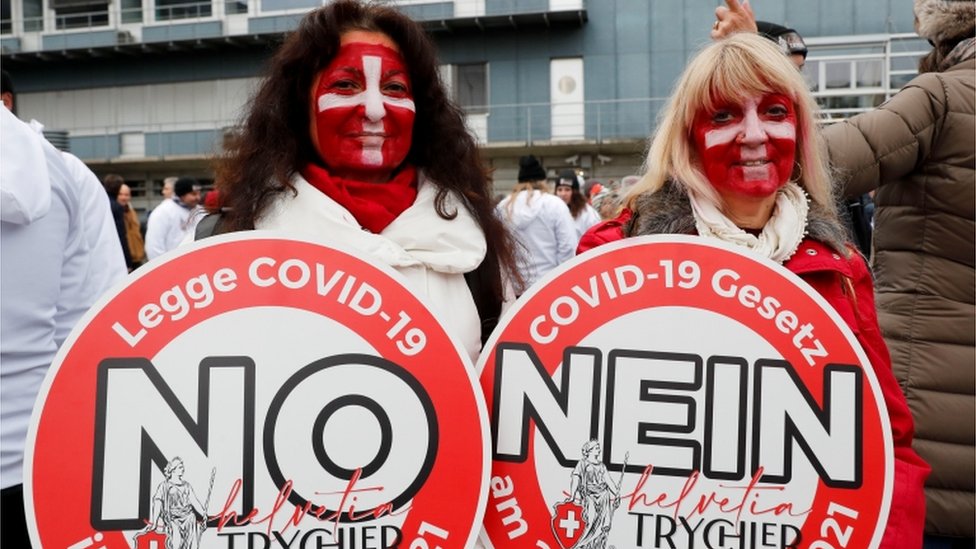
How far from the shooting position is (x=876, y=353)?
6.11 ft

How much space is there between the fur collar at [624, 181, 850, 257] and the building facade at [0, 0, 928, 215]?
18.4m

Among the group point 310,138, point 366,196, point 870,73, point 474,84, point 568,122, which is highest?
point 474,84

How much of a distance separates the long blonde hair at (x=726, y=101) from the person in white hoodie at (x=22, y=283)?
4.75 ft

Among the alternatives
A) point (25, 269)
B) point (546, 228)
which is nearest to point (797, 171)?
point (25, 269)

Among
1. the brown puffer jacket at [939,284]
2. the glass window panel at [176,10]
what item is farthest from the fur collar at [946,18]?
the glass window panel at [176,10]

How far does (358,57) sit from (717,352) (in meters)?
0.96

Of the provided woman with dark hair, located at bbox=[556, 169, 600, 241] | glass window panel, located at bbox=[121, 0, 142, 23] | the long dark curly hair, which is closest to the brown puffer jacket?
the long dark curly hair

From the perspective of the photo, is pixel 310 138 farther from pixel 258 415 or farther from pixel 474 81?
pixel 474 81

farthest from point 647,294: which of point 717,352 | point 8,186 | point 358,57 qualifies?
point 8,186

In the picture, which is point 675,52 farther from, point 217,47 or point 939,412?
point 939,412

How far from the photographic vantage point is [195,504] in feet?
5.21

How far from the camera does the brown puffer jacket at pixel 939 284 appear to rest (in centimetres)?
246

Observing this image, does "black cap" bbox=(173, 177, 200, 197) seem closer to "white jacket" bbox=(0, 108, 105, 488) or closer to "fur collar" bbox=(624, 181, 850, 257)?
"white jacket" bbox=(0, 108, 105, 488)

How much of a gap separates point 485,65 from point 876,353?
76.8 feet
